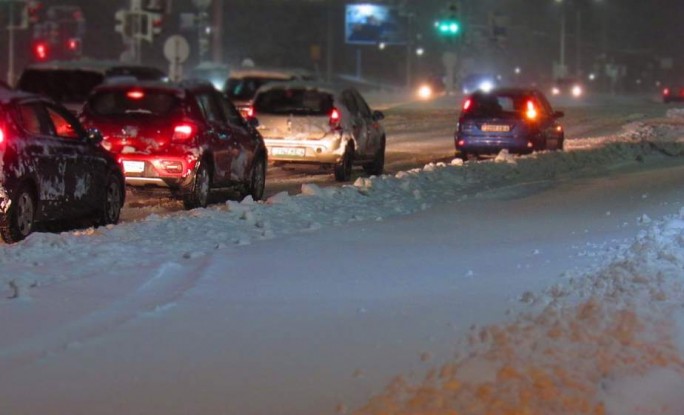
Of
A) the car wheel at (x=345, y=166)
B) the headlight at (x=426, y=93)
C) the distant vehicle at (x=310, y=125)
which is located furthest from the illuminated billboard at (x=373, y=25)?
the car wheel at (x=345, y=166)

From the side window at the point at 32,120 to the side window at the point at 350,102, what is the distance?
26.9 feet

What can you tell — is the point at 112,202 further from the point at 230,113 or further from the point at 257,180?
the point at 257,180

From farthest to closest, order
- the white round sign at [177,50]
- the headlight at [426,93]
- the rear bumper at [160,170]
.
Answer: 1. the headlight at [426,93]
2. the white round sign at [177,50]
3. the rear bumper at [160,170]

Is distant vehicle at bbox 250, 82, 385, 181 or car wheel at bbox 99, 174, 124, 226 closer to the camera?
car wheel at bbox 99, 174, 124, 226

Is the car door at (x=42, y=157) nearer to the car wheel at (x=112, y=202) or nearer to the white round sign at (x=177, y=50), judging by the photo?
the car wheel at (x=112, y=202)

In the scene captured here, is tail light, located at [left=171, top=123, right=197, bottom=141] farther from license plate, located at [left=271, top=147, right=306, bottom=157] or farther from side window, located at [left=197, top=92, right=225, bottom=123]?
license plate, located at [left=271, top=147, right=306, bottom=157]

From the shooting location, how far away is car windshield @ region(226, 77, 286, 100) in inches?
1145

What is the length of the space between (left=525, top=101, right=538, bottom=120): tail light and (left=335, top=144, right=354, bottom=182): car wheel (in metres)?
6.07

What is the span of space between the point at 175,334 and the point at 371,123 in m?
14.1

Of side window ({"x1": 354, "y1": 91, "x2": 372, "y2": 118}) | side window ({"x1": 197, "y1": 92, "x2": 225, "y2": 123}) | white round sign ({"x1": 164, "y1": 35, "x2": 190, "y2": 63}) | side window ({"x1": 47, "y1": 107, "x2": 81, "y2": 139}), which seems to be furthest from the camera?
white round sign ({"x1": 164, "y1": 35, "x2": 190, "y2": 63})

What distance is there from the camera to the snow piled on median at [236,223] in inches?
364

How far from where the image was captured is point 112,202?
13445 mm

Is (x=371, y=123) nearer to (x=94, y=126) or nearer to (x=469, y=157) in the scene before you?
(x=469, y=157)

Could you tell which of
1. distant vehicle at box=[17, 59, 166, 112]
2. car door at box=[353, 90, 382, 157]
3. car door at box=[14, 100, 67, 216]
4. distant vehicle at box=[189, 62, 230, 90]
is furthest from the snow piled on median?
distant vehicle at box=[189, 62, 230, 90]
